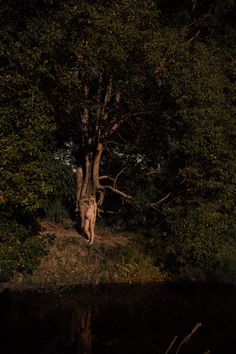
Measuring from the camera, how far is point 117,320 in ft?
58.0

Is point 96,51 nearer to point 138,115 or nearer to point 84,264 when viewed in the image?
point 138,115

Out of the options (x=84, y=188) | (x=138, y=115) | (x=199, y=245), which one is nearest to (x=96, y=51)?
(x=138, y=115)

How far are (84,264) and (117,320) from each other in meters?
5.25

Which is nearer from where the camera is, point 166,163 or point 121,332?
point 121,332

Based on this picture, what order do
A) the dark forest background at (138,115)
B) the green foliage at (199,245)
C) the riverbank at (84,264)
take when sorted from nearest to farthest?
the dark forest background at (138,115)
the riverbank at (84,264)
the green foliage at (199,245)

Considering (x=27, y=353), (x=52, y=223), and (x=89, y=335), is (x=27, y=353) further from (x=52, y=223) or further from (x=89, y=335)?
(x=52, y=223)

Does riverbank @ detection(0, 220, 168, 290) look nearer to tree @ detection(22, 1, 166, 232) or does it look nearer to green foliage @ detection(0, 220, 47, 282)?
green foliage @ detection(0, 220, 47, 282)

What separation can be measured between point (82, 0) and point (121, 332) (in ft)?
50.3

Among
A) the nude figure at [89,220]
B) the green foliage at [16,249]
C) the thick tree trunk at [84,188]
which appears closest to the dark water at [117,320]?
the green foliage at [16,249]

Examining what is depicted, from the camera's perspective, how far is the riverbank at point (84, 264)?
818 inches

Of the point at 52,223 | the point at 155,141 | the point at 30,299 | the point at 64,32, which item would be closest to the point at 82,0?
the point at 64,32

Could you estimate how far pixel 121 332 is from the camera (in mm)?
16344

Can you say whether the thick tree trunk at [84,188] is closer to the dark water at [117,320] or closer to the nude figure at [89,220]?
the nude figure at [89,220]

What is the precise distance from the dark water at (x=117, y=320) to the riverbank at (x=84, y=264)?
0.67 meters
